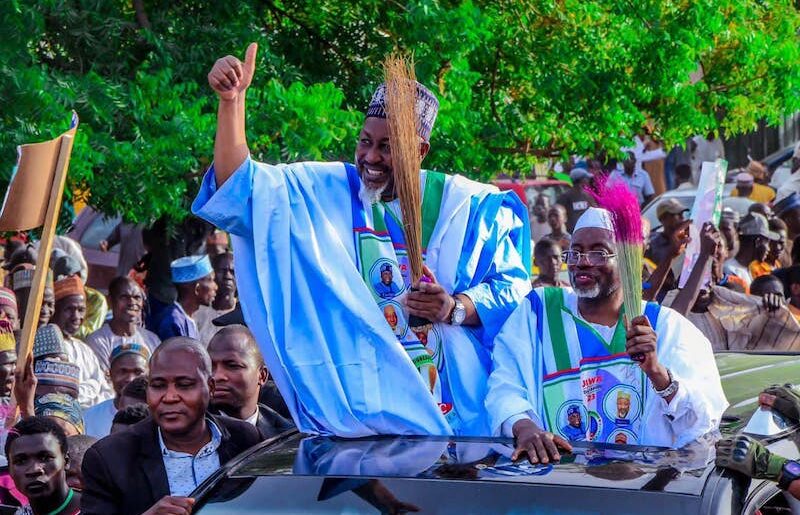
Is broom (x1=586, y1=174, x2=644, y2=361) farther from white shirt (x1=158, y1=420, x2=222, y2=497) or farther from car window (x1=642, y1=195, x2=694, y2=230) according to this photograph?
car window (x1=642, y1=195, x2=694, y2=230)

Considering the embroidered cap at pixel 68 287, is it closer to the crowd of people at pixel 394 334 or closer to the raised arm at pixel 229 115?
the crowd of people at pixel 394 334

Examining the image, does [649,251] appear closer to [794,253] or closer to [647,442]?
[794,253]

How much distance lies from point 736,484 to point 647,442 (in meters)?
0.94

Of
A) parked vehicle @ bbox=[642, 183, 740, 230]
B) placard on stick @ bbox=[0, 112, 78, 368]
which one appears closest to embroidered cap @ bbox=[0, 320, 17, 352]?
placard on stick @ bbox=[0, 112, 78, 368]

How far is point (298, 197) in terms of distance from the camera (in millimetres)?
4914

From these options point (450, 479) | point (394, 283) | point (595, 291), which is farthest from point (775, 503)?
point (394, 283)

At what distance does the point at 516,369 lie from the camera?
15.7 ft

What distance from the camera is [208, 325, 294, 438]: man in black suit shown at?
5859mm

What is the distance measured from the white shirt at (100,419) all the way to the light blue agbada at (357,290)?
2785 millimetres

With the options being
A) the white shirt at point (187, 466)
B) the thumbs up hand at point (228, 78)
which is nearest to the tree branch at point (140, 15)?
the thumbs up hand at point (228, 78)

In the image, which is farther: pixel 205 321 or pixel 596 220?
pixel 205 321

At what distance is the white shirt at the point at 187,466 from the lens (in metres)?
4.62

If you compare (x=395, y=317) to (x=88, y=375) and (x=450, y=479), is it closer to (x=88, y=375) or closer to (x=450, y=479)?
(x=450, y=479)

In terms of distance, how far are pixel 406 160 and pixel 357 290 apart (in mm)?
449
